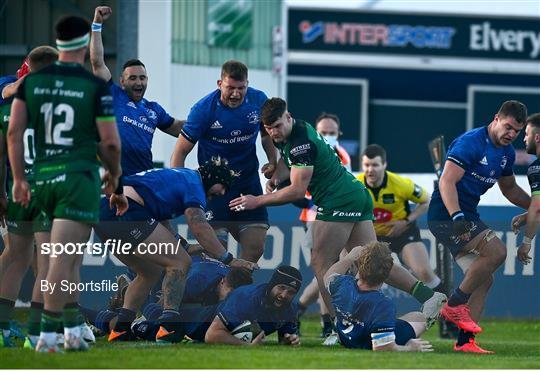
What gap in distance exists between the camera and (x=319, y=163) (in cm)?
1315

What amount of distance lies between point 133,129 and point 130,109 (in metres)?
0.17

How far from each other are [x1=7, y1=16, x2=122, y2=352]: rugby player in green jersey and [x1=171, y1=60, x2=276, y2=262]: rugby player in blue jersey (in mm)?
2956

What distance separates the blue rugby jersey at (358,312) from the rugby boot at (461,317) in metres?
0.85

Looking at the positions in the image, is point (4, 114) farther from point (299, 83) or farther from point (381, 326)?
point (299, 83)

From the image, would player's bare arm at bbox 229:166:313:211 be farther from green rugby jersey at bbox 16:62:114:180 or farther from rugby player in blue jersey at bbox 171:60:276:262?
green rugby jersey at bbox 16:62:114:180

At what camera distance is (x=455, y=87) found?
3844cm

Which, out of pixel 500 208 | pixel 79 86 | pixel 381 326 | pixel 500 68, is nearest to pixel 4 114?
pixel 79 86

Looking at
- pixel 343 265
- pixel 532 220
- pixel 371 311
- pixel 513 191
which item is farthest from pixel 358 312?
pixel 513 191

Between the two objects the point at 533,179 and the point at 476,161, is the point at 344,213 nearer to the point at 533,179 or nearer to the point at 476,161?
the point at 476,161

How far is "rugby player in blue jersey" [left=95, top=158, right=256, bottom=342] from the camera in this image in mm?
12172

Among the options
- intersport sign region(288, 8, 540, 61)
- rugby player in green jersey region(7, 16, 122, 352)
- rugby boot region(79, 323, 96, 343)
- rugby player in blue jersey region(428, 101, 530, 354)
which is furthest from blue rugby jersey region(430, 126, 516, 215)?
intersport sign region(288, 8, 540, 61)

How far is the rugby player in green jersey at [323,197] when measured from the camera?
1288cm

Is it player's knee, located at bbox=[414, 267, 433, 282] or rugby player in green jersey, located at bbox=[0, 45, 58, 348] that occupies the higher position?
rugby player in green jersey, located at bbox=[0, 45, 58, 348]

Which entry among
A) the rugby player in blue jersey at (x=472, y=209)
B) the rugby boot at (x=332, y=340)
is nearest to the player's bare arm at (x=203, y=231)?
the rugby boot at (x=332, y=340)
